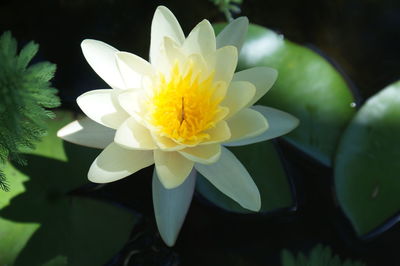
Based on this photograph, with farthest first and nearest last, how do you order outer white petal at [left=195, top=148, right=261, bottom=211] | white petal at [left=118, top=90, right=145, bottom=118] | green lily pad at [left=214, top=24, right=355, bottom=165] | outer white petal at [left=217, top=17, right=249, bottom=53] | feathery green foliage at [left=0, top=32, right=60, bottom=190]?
green lily pad at [left=214, top=24, right=355, bottom=165] → outer white petal at [left=217, top=17, right=249, bottom=53] → outer white petal at [left=195, top=148, right=261, bottom=211] → white petal at [left=118, top=90, right=145, bottom=118] → feathery green foliage at [left=0, top=32, right=60, bottom=190]

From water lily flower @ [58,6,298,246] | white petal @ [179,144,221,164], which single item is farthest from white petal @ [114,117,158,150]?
white petal @ [179,144,221,164]

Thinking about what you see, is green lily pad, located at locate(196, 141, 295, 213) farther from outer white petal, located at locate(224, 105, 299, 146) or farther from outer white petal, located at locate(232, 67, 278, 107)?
outer white petal, located at locate(232, 67, 278, 107)

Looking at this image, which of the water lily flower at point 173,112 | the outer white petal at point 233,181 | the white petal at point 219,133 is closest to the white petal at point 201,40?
the water lily flower at point 173,112

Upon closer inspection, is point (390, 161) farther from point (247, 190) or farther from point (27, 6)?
point (27, 6)

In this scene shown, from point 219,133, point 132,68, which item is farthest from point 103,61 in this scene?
point 219,133

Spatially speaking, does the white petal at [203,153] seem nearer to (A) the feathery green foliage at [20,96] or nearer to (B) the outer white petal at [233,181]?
(B) the outer white petal at [233,181]

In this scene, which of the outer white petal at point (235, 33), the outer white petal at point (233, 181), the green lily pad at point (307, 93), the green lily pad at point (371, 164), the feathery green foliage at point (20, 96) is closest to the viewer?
the feathery green foliage at point (20, 96)
